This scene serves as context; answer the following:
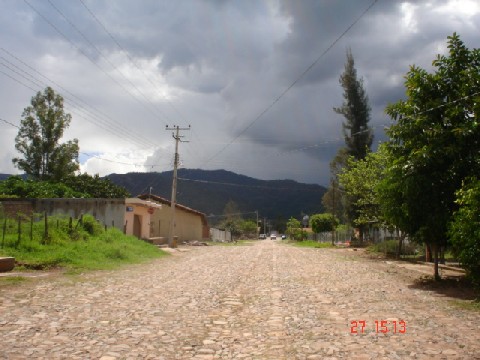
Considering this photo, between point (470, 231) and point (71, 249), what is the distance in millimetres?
13947

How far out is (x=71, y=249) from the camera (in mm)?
17609

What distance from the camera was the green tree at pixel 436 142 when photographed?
39.2 feet

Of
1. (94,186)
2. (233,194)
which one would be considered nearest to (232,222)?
(233,194)

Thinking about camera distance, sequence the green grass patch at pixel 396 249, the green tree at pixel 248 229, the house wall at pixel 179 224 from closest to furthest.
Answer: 1. the green grass patch at pixel 396 249
2. the house wall at pixel 179 224
3. the green tree at pixel 248 229

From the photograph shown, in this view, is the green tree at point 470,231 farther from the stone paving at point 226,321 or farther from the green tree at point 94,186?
the green tree at point 94,186

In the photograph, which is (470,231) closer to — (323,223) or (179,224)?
(179,224)

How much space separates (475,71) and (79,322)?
1136 centimetres

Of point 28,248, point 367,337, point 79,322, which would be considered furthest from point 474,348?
point 28,248
